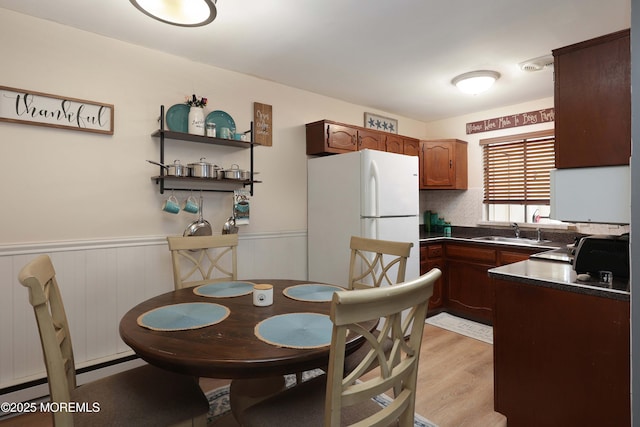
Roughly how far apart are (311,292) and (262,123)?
71.0 inches

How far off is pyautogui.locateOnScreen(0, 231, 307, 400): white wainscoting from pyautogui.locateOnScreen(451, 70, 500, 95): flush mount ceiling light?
9.38ft

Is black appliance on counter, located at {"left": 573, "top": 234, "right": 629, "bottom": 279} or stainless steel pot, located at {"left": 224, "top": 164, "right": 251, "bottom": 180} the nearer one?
black appliance on counter, located at {"left": 573, "top": 234, "right": 629, "bottom": 279}

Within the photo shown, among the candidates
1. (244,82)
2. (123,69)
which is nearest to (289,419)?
(123,69)

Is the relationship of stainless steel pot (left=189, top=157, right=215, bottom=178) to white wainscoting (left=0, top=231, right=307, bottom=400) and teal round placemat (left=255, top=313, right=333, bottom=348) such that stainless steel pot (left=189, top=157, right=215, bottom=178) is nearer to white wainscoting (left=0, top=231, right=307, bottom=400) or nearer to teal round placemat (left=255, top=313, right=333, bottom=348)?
white wainscoting (left=0, top=231, right=307, bottom=400)

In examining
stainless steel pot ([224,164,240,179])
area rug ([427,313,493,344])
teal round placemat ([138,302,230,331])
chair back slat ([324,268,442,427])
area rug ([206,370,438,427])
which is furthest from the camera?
area rug ([427,313,493,344])

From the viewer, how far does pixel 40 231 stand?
6.72 feet

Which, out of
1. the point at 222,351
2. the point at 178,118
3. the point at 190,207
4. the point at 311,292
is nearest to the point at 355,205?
the point at 311,292

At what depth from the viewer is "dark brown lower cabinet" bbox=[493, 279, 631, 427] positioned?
1.42 m

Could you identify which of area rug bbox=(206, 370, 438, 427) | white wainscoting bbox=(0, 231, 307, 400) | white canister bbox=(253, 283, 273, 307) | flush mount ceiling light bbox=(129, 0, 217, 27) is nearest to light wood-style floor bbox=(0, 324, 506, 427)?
area rug bbox=(206, 370, 438, 427)

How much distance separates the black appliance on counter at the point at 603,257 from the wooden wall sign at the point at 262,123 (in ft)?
7.93

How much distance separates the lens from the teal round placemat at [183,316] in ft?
4.13

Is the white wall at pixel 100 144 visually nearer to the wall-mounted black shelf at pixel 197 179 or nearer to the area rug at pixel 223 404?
the wall-mounted black shelf at pixel 197 179

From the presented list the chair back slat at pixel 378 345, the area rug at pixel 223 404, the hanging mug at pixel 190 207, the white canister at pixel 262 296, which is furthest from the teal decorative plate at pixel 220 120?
the chair back slat at pixel 378 345

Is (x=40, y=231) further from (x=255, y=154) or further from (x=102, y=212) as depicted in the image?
(x=255, y=154)
